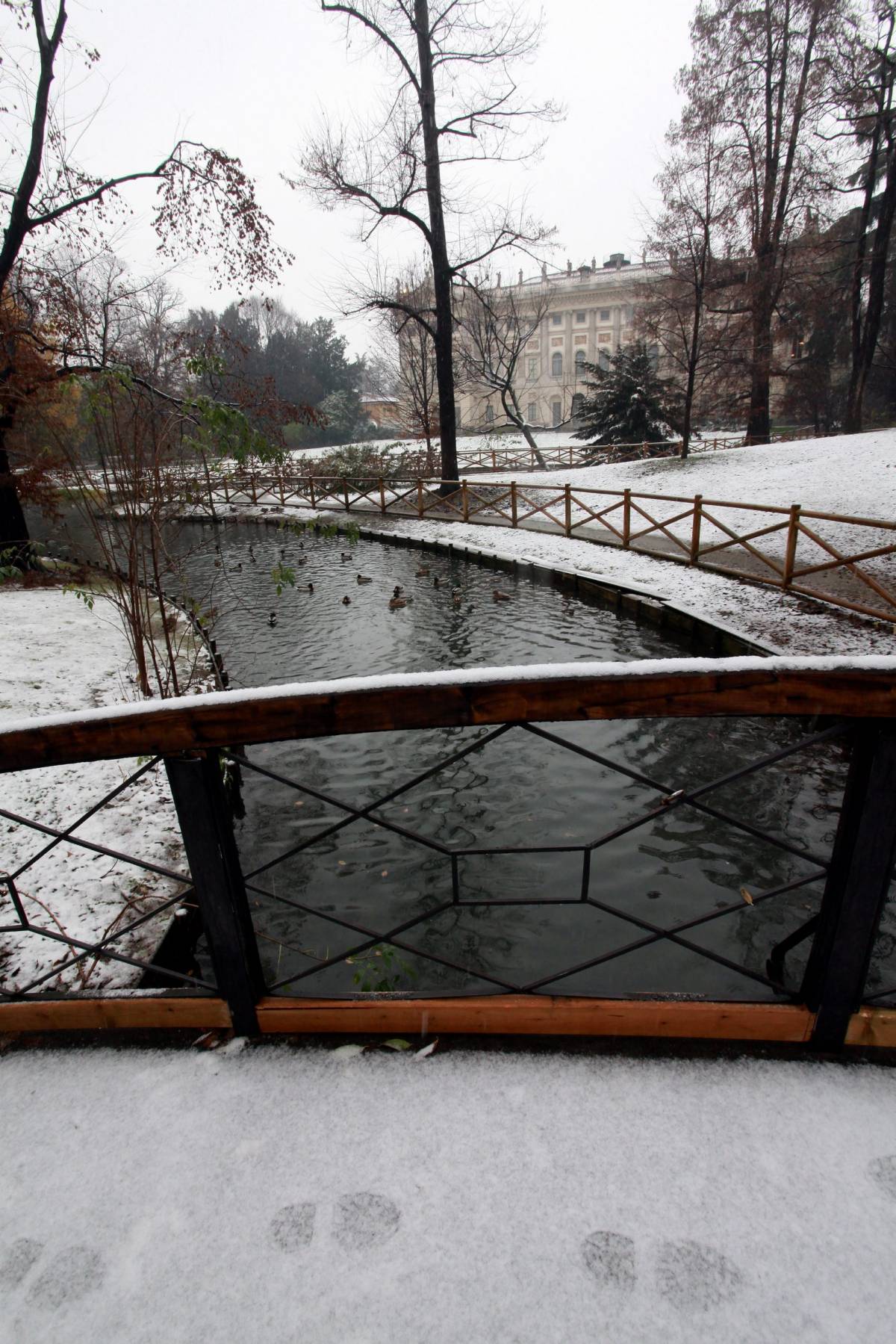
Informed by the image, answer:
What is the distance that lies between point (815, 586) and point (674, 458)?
44.9 ft

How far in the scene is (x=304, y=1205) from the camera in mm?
1389

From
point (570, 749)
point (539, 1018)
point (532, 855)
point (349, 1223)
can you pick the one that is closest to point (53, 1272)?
point (349, 1223)

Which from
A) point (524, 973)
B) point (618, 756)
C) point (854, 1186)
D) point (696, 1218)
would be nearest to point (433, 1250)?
point (696, 1218)

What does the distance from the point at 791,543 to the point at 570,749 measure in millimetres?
8192

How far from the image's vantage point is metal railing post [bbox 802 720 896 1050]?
1421mm

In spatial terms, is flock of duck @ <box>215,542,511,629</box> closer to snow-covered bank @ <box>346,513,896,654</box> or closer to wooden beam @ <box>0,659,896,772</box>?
snow-covered bank @ <box>346,513,896,654</box>

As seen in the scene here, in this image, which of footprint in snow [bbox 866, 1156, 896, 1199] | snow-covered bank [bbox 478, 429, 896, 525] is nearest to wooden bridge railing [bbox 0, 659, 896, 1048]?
footprint in snow [bbox 866, 1156, 896, 1199]

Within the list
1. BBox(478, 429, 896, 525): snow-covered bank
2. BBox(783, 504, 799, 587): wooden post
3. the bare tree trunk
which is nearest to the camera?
BBox(783, 504, 799, 587): wooden post

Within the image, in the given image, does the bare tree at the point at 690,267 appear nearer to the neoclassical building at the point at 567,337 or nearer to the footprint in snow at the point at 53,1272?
the footprint in snow at the point at 53,1272

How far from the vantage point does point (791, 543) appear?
8477 mm

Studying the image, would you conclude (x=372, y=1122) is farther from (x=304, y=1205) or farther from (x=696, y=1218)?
(x=696, y=1218)

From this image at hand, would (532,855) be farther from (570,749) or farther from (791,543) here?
(791,543)

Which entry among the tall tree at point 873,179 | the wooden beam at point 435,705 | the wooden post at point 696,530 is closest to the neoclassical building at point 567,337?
the tall tree at point 873,179

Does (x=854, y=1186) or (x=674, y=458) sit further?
(x=674, y=458)
